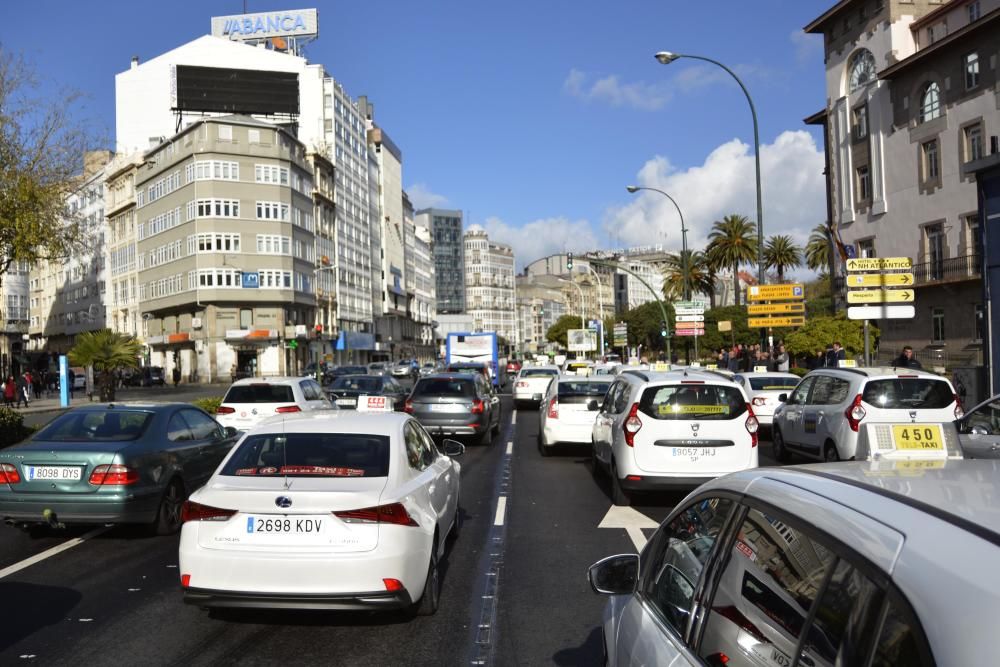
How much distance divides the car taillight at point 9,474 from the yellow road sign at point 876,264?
1815 cm

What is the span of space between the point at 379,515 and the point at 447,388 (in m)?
14.4

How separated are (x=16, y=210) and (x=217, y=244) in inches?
1897

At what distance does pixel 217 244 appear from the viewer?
68562mm

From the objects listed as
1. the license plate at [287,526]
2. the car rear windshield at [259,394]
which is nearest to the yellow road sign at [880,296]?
the car rear windshield at [259,394]

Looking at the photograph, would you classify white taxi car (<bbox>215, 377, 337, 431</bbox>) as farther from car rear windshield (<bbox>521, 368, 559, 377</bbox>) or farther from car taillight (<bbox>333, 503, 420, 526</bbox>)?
car rear windshield (<bbox>521, 368, 559, 377</bbox>)

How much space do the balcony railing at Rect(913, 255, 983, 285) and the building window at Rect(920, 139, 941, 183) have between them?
150 inches

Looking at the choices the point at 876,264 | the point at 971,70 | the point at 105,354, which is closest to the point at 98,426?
the point at 876,264

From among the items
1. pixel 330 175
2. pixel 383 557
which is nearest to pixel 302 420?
pixel 383 557

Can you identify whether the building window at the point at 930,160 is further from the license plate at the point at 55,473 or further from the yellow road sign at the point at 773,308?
the license plate at the point at 55,473

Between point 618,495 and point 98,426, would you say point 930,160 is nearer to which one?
point 618,495

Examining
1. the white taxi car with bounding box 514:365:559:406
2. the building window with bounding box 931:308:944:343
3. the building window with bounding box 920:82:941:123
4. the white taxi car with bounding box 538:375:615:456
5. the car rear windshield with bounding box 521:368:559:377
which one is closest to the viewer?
the white taxi car with bounding box 538:375:615:456

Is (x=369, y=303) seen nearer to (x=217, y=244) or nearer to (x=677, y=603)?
(x=217, y=244)

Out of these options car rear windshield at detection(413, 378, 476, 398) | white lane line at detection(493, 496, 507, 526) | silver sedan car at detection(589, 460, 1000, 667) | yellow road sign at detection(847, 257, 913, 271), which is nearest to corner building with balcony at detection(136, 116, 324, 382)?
car rear windshield at detection(413, 378, 476, 398)

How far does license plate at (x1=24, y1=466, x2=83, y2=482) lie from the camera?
8.82m
